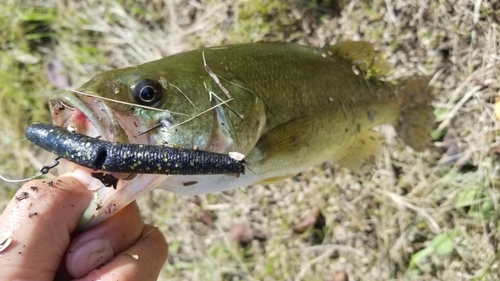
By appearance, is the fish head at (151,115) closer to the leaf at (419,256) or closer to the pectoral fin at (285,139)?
the pectoral fin at (285,139)

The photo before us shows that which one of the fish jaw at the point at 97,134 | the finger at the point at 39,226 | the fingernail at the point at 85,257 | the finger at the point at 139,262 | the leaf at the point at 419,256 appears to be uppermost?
the fish jaw at the point at 97,134

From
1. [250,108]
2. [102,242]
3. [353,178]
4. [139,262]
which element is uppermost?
[250,108]

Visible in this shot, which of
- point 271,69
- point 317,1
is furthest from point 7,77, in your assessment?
point 271,69

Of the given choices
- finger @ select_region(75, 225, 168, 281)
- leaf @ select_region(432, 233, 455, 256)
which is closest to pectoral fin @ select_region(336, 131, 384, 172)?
leaf @ select_region(432, 233, 455, 256)

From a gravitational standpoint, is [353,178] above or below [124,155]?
below

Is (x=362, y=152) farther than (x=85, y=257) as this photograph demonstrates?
Yes

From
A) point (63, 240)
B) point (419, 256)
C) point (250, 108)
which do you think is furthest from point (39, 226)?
point (419, 256)

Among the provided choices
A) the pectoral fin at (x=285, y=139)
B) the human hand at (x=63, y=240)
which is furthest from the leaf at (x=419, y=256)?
the human hand at (x=63, y=240)

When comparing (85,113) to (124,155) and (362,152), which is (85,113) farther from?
(362,152)
